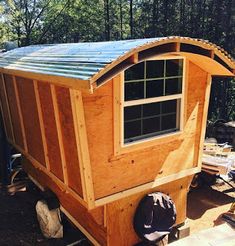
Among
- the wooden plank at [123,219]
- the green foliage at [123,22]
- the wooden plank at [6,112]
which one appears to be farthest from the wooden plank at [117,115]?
the green foliage at [123,22]

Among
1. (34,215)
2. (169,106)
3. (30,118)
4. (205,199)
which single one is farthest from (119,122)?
(205,199)

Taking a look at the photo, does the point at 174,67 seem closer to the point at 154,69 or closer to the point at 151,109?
the point at 154,69

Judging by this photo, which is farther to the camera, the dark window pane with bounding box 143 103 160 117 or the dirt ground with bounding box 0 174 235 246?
the dirt ground with bounding box 0 174 235 246

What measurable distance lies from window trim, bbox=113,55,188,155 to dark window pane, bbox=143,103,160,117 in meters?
0.13

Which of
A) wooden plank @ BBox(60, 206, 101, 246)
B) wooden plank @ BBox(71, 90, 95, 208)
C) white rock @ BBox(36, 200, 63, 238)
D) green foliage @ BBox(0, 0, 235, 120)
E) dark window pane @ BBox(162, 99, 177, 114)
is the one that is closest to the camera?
wooden plank @ BBox(71, 90, 95, 208)

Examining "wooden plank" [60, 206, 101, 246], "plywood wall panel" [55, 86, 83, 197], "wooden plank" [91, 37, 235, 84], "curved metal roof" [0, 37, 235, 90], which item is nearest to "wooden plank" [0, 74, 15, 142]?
"curved metal roof" [0, 37, 235, 90]

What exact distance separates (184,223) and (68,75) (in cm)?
452

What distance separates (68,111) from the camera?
488 centimetres

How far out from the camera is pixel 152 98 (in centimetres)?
554

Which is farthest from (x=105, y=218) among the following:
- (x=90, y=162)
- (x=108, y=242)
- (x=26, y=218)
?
(x=26, y=218)

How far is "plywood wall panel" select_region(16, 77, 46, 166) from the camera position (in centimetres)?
629

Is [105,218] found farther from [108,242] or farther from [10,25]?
[10,25]

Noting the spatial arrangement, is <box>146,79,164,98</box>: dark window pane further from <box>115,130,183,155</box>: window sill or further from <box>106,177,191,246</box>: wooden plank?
<box>106,177,191,246</box>: wooden plank

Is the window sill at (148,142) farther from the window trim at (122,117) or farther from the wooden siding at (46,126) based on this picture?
the wooden siding at (46,126)
